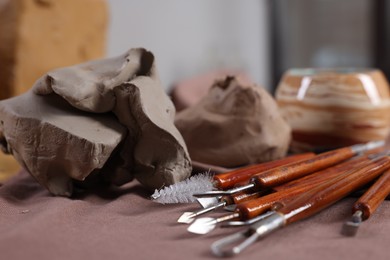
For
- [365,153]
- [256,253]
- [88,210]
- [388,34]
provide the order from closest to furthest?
[256,253] < [88,210] < [365,153] < [388,34]

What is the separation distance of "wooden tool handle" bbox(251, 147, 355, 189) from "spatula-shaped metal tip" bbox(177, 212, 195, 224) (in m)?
0.08

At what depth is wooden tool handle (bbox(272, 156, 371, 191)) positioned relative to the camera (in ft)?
1.68

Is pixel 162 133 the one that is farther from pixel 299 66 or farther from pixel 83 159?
pixel 299 66

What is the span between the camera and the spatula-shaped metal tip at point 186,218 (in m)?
0.45

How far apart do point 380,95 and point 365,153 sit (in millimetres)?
131

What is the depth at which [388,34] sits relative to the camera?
1.61m

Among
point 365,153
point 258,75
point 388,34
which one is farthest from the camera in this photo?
point 258,75

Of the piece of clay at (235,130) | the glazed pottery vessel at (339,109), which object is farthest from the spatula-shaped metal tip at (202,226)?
the glazed pottery vessel at (339,109)

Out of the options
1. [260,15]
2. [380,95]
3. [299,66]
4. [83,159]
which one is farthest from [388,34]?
[83,159]

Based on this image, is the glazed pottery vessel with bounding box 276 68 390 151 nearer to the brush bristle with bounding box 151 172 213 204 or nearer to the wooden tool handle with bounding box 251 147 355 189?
the wooden tool handle with bounding box 251 147 355 189

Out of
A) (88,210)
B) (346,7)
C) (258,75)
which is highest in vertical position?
(346,7)

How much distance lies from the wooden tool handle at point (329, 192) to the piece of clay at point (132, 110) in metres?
0.15

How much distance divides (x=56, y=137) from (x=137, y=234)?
15 cm

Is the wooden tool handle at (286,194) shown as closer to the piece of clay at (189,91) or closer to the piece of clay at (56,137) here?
the piece of clay at (56,137)
